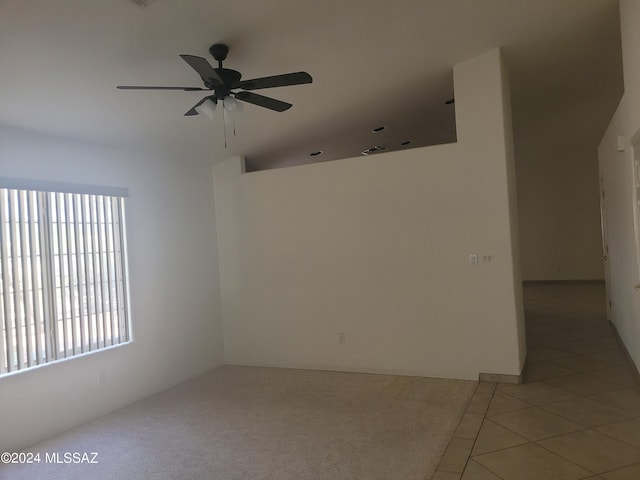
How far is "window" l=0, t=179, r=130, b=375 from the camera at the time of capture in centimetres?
345

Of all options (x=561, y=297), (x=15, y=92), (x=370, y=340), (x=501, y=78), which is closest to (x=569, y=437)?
(x=370, y=340)

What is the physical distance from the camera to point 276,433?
11.5 ft

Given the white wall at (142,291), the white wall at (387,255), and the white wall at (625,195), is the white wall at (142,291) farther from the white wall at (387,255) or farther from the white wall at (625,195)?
the white wall at (625,195)

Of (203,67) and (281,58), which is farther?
(281,58)

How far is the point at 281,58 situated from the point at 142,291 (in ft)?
9.05

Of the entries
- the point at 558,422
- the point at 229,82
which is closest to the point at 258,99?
the point at 229,82

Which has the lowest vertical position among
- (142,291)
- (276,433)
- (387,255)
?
(276,433)

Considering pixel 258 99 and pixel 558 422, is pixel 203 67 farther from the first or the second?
pixel 558 422

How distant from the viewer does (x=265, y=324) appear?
546cm

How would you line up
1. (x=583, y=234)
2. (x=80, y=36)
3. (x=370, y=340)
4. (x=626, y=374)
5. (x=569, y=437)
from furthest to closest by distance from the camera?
(x=583, y=234), (x=370, y=340), (x=626, y=374), (x=569, y=437), (x=80, y=36)

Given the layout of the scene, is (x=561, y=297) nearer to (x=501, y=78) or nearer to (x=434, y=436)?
(x=501, y=78)

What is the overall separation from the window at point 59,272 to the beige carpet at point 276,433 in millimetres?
777

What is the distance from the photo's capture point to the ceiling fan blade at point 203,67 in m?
2.45

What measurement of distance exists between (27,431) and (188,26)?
333 centimetres
